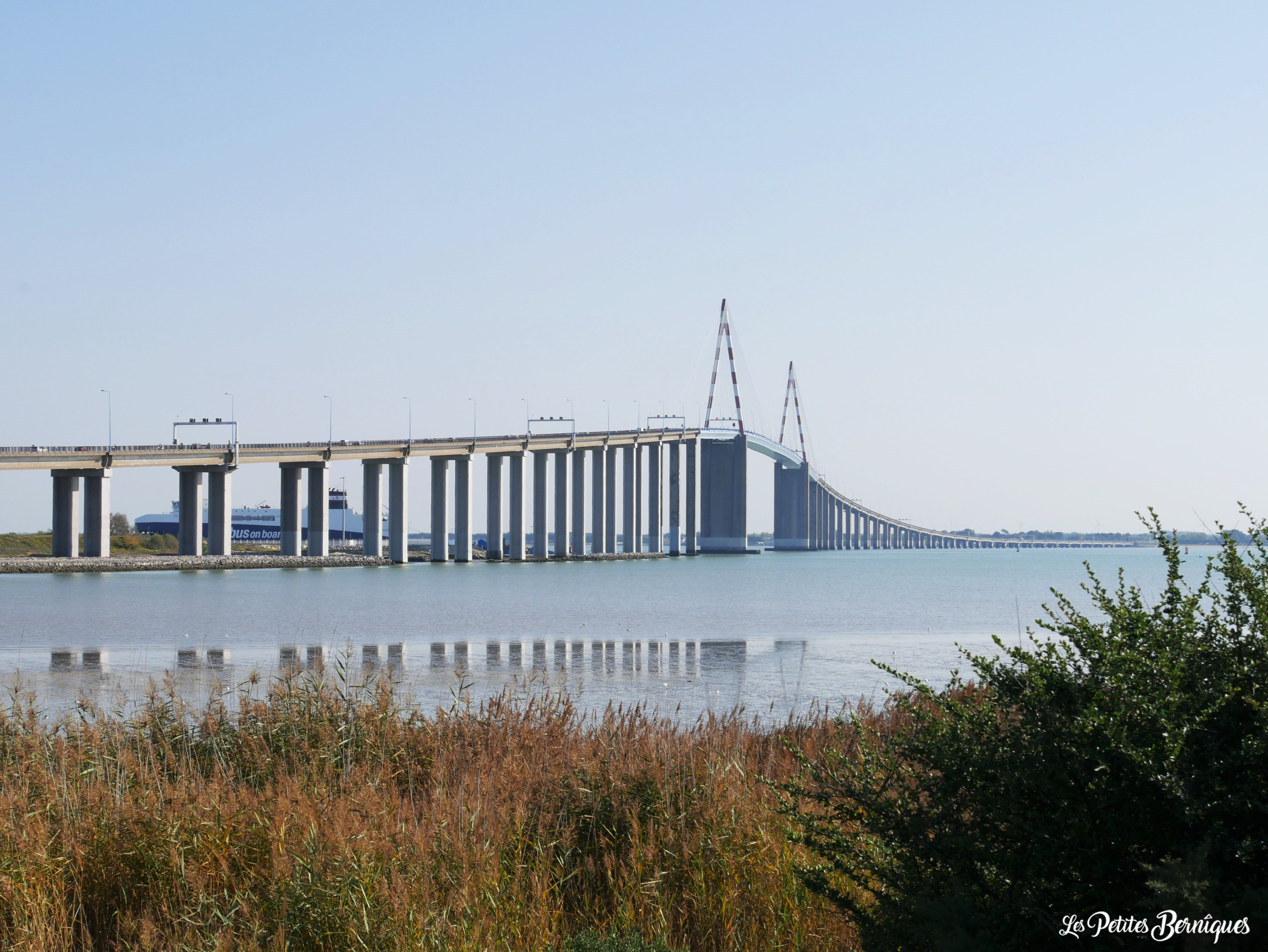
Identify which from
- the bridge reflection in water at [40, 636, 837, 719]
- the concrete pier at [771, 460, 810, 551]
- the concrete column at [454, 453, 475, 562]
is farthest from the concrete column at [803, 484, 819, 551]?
the bridge reflection in water at [40, 636, 837, 719]

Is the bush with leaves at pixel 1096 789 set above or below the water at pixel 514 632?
above

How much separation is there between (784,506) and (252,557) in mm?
110571

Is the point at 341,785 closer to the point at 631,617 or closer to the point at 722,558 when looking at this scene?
the point at 631,617

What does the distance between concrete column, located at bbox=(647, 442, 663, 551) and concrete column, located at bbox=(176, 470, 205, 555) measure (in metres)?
64.3

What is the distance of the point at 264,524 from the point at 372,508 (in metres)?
64.3

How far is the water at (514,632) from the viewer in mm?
21734

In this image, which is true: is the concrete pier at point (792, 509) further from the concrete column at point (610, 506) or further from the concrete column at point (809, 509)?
the concrete column at point (610, 506)

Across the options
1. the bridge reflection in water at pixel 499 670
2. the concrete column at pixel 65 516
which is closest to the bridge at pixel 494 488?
the concrete column at pixel 65 516

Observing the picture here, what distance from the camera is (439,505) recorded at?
116 metres

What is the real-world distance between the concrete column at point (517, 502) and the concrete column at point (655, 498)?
2744cm

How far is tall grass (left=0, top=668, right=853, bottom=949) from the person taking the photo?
18.7 feet

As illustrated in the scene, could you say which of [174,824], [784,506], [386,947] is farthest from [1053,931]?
[784,506]

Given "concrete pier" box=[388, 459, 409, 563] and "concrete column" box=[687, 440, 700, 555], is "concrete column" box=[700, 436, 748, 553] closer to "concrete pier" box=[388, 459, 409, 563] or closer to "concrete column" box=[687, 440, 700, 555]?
"concrete column" box=[687, 440, 700, 555]

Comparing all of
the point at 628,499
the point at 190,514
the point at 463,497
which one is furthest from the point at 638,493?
the point at 190,514
